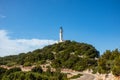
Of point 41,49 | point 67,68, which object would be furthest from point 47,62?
point 41,49

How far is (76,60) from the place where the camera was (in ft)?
318

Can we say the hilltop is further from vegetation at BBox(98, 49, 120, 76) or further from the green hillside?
vegetation at BBox(98, 49, 120, 76)

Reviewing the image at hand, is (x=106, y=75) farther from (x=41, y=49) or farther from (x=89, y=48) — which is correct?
(x=41, y=49)

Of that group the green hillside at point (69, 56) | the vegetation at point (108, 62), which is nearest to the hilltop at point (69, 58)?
the green hillside at point (69, 56)

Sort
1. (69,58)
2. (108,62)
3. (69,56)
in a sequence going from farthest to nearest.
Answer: (69,56), (69,58), (108,62)

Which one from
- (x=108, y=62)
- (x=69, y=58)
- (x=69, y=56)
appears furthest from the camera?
(x=69, y=56)

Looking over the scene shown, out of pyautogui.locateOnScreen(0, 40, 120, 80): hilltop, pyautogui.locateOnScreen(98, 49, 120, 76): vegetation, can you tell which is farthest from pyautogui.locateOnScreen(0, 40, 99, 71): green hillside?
pyautogui.locateOnScreen(98, 49, 120, 76): vegetation

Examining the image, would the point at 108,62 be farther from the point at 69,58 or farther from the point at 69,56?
the point at 69,56

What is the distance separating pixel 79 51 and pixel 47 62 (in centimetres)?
1145

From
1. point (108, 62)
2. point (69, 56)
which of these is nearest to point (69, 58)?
point (69, 56)

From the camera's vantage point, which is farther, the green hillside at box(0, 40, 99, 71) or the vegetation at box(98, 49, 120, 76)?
the green hillside at box(0, 40, 99, 71)

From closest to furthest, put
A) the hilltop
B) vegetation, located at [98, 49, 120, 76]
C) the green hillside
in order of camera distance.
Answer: vegetation, located at [98, 49, 120, 76], the hilltop, the green hillside

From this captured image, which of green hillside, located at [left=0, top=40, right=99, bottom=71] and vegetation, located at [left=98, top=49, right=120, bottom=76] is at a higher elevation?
Result: green hillside, located at [left=0, top=40, right=99, bottom=71]

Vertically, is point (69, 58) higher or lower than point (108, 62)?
higher
